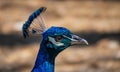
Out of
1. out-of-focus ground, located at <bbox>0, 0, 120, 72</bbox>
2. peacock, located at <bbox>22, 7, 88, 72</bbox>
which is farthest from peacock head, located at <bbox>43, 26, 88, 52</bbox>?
out-of-focus ground, located at <bbox>0, 0, 120, 72</bbox>

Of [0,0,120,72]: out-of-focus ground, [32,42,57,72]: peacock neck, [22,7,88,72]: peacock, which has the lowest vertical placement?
[0,0,120,72]: out-of-focus ground

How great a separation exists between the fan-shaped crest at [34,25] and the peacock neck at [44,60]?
0.10 metres

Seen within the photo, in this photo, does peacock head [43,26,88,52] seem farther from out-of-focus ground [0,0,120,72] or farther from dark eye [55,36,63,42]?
out-of-focus ground [0,0,120,72]

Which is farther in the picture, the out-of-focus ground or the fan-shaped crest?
the out-of-focus ground

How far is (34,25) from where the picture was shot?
11.3 ft

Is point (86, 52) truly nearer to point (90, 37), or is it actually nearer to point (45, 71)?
point (90, 37)

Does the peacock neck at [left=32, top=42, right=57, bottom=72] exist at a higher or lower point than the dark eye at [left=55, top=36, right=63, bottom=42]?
lower

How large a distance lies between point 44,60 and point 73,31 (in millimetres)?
1965

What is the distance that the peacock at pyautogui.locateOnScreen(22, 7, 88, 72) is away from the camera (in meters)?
3.33

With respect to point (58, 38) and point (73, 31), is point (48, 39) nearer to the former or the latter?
point (58, 38)

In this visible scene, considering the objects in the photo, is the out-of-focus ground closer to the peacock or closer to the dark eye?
the peacock

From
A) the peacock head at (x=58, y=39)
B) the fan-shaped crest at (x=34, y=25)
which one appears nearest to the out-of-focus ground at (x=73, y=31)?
the fan-shaped crest at (x=34, y=25)

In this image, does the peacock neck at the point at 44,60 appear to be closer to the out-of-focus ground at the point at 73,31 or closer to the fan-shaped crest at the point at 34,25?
the fan-shaped crest at the point at 34,25

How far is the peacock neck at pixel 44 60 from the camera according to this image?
3.39 m
